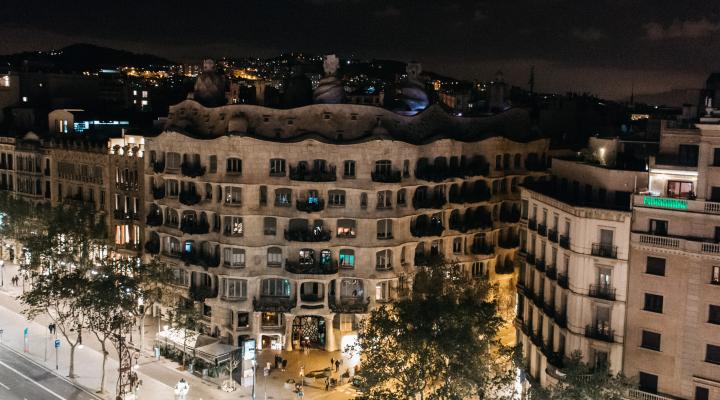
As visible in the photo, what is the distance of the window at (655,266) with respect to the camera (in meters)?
67.6

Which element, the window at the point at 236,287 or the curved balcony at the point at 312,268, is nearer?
the curved balcony at the point at 312,268

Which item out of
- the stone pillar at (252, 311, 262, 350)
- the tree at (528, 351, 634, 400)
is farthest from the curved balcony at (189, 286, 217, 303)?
the tree at (528, 351, 634, 400)

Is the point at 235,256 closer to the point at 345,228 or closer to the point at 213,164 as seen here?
the point at 213,164

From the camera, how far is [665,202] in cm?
6756

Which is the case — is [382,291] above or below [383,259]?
below

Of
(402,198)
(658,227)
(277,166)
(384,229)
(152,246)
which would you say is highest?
(277,166)

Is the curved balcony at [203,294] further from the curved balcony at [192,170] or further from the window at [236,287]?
the curved balcony at [192,170]

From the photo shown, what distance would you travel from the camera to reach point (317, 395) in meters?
82.9

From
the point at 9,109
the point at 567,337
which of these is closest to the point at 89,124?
the point at 9,109

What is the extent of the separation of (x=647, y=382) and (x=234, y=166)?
52637mm

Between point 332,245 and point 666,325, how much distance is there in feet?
133

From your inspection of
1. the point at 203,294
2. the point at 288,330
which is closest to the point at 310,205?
the point at 288,330

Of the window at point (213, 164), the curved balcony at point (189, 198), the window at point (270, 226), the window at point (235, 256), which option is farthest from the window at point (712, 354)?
the curved balcony at point (189, 198)

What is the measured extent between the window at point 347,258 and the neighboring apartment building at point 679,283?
119 feet
